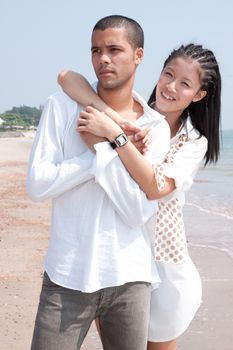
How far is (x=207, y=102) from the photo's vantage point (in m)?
2.93

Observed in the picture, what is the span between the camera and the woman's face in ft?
9.18

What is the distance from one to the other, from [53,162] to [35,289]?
329 cm

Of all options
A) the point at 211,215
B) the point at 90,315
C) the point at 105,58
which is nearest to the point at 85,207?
the point at 90,315

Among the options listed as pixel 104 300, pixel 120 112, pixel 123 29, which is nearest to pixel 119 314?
pixel 104 300

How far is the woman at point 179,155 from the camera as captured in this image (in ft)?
8.64

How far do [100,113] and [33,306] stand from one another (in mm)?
2965

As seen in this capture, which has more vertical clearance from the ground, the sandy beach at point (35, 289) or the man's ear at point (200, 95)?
the man's ear at point (200, 95)

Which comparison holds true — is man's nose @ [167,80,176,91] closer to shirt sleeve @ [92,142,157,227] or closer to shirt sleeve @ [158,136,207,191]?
shirt sleeve @ [158,136,207,191]

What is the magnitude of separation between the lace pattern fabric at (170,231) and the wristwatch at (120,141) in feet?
1.40

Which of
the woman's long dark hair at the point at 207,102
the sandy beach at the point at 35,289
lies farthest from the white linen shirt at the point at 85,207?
the sandy beach at the point at 35,289

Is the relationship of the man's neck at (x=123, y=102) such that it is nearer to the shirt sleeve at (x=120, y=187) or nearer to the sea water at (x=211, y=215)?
the shirt sleeve at (x=120, y=187)

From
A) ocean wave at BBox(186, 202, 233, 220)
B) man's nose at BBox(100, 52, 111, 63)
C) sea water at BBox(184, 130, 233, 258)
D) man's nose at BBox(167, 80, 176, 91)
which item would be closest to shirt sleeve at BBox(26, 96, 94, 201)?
man's nose at BBox(100, 52, 111, 63)

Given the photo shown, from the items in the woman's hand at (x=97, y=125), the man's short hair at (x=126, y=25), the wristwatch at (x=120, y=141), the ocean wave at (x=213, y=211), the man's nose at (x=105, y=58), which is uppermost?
the man's short hair at (x=126, y=25)

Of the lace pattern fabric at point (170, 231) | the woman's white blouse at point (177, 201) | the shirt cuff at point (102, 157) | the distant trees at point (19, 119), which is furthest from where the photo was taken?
the distant trees at point (19, 119)
